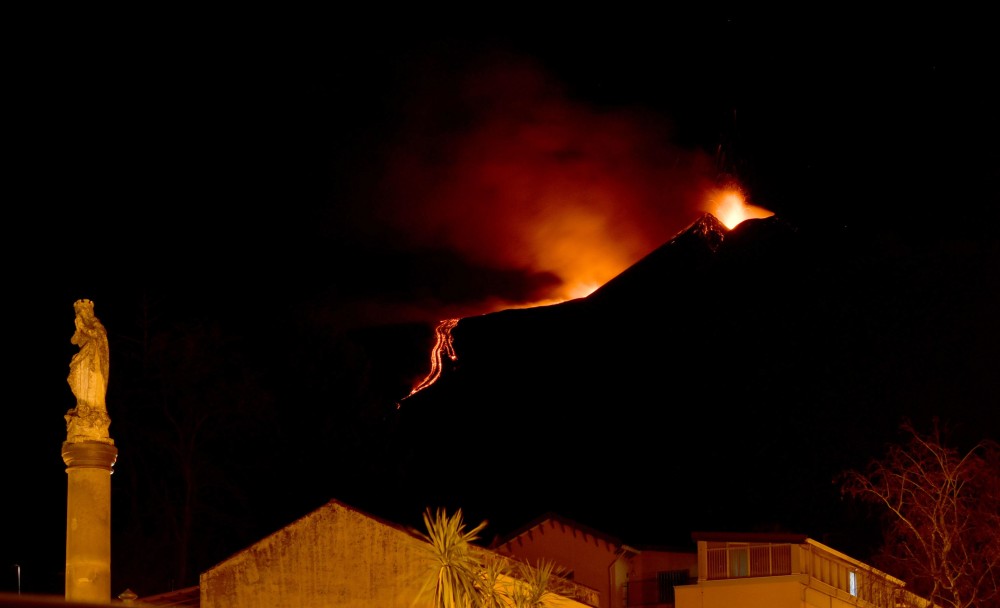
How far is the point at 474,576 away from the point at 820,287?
276 feet

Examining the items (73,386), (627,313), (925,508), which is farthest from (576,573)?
(627,313)

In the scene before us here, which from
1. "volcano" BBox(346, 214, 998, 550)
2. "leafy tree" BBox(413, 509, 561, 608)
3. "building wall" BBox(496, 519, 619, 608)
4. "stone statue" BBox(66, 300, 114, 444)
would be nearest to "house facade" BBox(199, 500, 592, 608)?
"leafy tree" BBox(413, 509, 561, 608)

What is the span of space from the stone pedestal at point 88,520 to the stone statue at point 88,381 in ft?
0.70

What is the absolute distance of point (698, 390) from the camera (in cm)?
9288

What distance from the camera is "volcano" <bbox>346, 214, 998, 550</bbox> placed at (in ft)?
229

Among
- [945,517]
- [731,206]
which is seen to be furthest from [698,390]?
[945,517]

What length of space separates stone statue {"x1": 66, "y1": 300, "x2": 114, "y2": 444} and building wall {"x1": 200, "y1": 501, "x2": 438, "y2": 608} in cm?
1049

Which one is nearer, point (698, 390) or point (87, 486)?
point (87, 486)

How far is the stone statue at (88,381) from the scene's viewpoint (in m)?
21.6

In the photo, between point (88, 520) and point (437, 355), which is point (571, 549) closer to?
point (88, 520)

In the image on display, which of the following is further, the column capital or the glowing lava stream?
the glowing lava stream

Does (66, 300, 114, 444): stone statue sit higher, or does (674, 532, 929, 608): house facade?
(66, 300, 114, 444): stone statue

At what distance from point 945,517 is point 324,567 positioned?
16.5 meters

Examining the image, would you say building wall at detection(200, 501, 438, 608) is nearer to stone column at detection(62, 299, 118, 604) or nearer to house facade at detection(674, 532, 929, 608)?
Answer: stone column at detection(62, 299, 118, 604)
